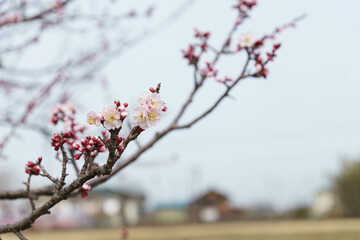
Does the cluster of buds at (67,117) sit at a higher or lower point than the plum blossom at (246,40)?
lower

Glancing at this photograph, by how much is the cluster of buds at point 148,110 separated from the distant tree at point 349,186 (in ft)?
158

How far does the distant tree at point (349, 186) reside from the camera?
46.0 meters

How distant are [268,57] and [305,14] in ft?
1.57

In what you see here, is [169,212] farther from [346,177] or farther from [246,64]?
[246,64]

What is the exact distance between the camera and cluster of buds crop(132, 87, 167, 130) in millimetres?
1485

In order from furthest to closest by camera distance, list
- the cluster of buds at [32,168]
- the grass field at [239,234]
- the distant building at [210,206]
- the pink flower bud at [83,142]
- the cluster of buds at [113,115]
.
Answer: the distant building at [210,206] → the grass field at [239,234] → the cluster of buds at [32,168] → the pink flower bud at [83,142] → the cluster of buds at [113,115]

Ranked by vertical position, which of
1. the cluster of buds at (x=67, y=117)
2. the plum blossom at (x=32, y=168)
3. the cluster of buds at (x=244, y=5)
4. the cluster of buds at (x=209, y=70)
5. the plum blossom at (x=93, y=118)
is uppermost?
the cluster of buds at (x=244, y=5)

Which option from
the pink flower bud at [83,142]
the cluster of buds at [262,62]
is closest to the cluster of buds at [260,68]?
the cluster of buds at [262,62]

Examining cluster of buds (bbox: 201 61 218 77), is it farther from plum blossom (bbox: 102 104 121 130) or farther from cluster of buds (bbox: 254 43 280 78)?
plum blossom (bbox: 102 104 121 130)

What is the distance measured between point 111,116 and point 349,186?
48.8 m

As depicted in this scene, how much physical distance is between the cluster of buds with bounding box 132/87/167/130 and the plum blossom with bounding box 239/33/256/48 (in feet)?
5.15

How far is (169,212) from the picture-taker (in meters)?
72.1

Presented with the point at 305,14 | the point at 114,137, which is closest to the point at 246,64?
the point at 305,14

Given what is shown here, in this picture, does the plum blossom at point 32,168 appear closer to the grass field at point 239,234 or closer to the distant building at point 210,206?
the grass field at point 239,234
